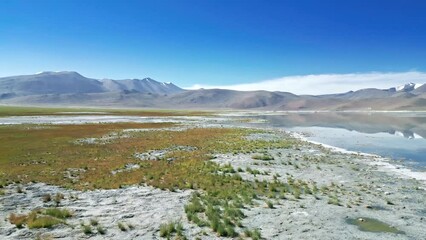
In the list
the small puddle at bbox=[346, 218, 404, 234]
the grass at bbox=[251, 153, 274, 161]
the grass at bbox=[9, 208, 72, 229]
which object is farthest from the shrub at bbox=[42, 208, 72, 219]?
the grass at bbox=[251, 153, 274, 161]

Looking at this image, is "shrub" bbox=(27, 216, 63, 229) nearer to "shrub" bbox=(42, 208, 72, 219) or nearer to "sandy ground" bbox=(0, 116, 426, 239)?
"sandy ground" bbox=(0, 116, 426, 239)

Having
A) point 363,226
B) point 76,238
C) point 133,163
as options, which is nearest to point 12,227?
point 76,238

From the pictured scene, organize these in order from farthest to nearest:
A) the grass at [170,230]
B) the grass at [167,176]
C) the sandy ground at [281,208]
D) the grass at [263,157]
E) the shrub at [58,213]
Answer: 1. the grass at [263,157]
2. the grass at [167,176]
3. the shrub at [58,213]
4. the sandy ground at [281,208]
5. the grass at [170,230]

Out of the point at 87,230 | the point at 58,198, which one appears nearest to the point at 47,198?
the point at 58,198

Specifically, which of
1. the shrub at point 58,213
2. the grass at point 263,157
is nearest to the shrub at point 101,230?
the shrub at point 58,213

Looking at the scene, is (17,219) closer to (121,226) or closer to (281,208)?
(121,226)

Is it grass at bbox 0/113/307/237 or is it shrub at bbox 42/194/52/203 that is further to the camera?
shrub at bbox 42/194/52/203

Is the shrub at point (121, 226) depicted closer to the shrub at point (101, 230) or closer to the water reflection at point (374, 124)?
the shrub at point (101, 230)

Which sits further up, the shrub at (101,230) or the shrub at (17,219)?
the shrub at (17,219)

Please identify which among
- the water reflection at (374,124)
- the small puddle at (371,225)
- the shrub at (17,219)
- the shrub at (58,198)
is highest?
the shrub at (17,219)
